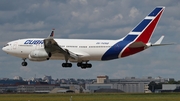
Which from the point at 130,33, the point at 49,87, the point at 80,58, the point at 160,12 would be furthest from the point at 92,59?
the point at 49,87

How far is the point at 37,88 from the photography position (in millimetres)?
184250

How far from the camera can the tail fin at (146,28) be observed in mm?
99250

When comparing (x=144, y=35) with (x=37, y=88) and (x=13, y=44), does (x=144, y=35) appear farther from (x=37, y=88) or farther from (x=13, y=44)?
(x=37, y=88)

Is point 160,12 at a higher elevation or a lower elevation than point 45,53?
higher

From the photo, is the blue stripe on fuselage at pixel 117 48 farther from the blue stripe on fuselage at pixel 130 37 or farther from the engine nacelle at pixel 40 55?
the engine nacelle at pixel 40 55

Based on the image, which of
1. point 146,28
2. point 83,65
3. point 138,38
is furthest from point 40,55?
point 146,28

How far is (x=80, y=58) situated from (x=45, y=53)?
7.02m

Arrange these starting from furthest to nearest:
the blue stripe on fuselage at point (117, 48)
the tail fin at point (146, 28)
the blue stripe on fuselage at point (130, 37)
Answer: the blue stripe on fuselage at point (130, 37) < the tail fin at point (146, 28) < the blue stripe on fuselage at point (117, 48)

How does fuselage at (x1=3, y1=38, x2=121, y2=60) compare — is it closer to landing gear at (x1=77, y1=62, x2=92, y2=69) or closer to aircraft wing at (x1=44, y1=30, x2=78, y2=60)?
aircraft wing at (x1=44, y1=30, x2=78, y2=60)

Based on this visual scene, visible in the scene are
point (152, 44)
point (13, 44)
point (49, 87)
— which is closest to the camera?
point (152, 44)

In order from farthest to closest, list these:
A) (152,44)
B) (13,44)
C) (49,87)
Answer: (49,87) → (13,44) → (152,44)

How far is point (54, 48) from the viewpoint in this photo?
9981 cm

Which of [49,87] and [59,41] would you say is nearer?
[59,41]

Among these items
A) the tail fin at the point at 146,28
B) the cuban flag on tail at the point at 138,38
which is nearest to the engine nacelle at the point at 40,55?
the cuban flag on tail at the point at 138,38
